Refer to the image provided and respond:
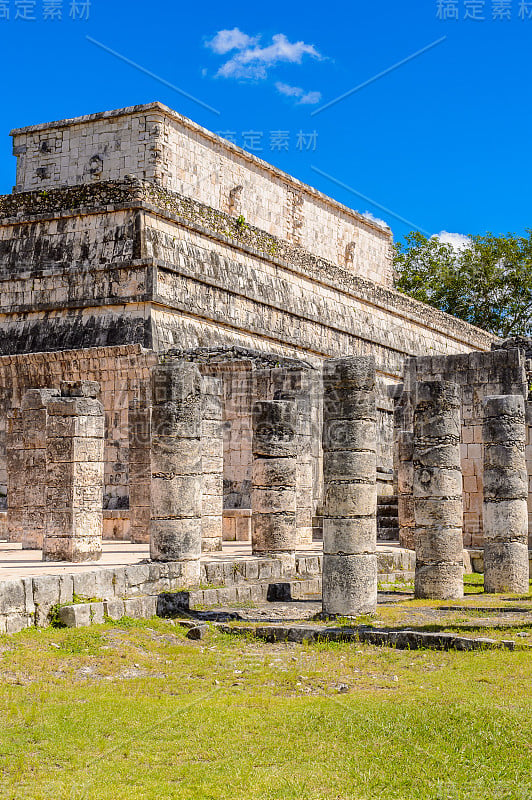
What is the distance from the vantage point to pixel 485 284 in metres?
46.2

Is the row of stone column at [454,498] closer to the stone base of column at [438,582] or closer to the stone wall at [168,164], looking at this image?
the stone base of column at [438,582]

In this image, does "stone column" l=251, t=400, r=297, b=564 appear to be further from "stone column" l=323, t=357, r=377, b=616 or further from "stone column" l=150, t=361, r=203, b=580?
"stone column" l=323, t=357, r=377, b=616

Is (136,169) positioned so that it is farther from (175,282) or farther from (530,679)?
(530,679)

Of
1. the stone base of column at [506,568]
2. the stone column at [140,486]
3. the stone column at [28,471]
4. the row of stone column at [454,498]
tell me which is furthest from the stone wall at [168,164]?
the stone base of column at [506,568]

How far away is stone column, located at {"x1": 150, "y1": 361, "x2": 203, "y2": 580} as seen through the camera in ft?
42.0

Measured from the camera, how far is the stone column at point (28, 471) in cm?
1606

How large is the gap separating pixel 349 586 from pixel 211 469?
219 inches

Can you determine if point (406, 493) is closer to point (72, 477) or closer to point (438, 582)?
point (438, 582)

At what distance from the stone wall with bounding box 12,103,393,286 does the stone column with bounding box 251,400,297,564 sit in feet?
39.0

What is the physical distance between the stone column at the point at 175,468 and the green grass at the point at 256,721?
2.90 metres

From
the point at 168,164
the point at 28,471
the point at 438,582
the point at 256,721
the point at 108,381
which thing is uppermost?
the point at 168,164

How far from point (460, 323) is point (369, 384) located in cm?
2547

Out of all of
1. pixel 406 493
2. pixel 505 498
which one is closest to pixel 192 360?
pixel 406 493

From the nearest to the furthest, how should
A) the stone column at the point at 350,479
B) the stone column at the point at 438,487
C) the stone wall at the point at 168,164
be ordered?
the stone column at the point at 350,479
the stone column at the point at 438,487
the stone wall at the point at 168,164
